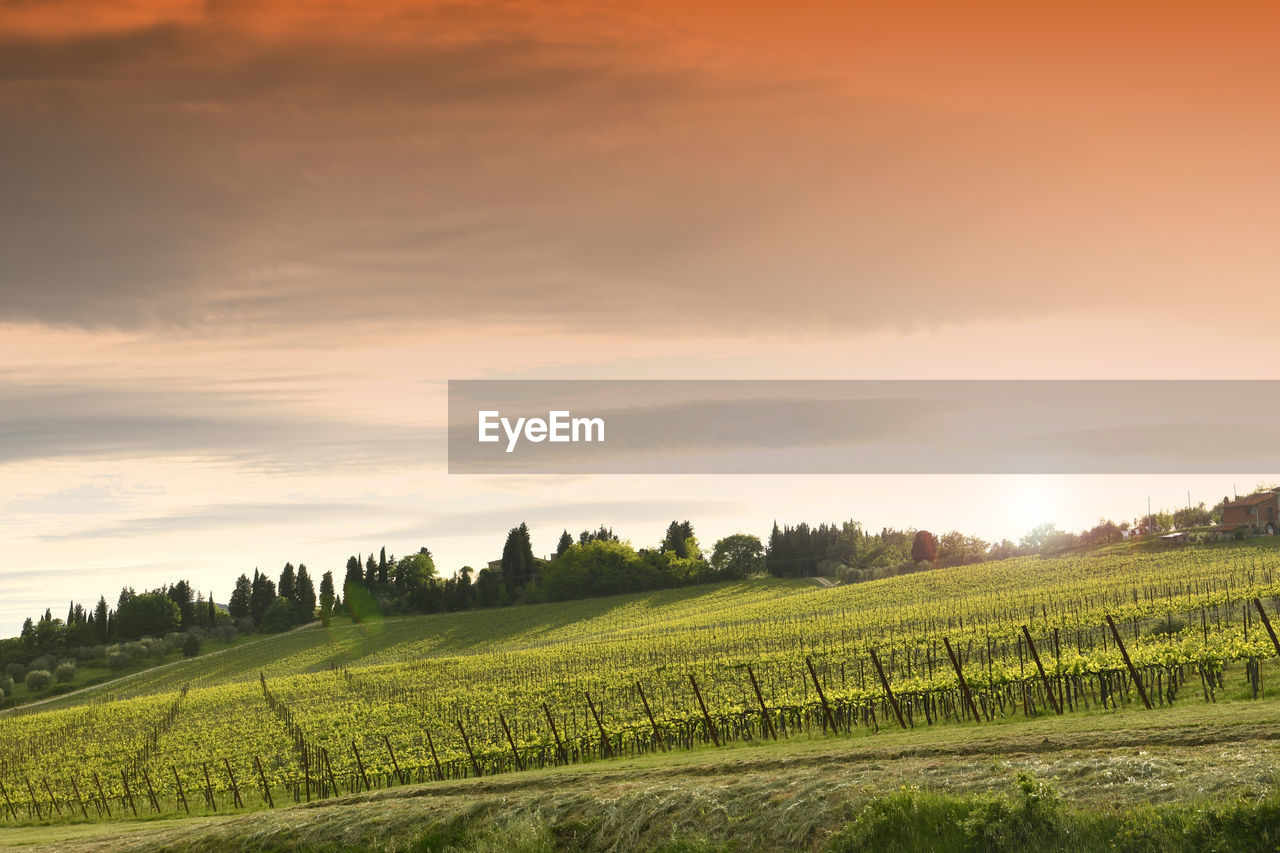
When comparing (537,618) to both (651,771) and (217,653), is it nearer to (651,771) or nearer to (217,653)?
(217,653)

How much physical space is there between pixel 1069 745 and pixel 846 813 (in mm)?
4748

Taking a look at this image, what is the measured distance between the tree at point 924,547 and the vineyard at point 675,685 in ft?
142

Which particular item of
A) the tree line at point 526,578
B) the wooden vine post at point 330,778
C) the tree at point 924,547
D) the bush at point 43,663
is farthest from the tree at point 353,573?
the wooden vine post at point 330,778

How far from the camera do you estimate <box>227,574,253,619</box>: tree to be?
6383 inches

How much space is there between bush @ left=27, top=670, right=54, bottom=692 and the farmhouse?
138675mm

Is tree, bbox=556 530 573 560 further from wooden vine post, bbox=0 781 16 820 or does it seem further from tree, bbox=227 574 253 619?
wooden vine post, bbox=0 781 16 820

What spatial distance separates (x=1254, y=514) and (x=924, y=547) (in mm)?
57126

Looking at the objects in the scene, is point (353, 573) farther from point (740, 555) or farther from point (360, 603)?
point (740, 555)

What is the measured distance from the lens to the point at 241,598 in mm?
163625

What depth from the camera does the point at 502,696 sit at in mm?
55156

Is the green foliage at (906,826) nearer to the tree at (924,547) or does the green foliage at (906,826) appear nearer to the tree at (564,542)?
the tree at (924,547)

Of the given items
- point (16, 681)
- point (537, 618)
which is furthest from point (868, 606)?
point (16, 681)

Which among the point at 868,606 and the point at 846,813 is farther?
the point at 868,606

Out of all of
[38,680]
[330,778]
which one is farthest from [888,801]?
[38,680]
